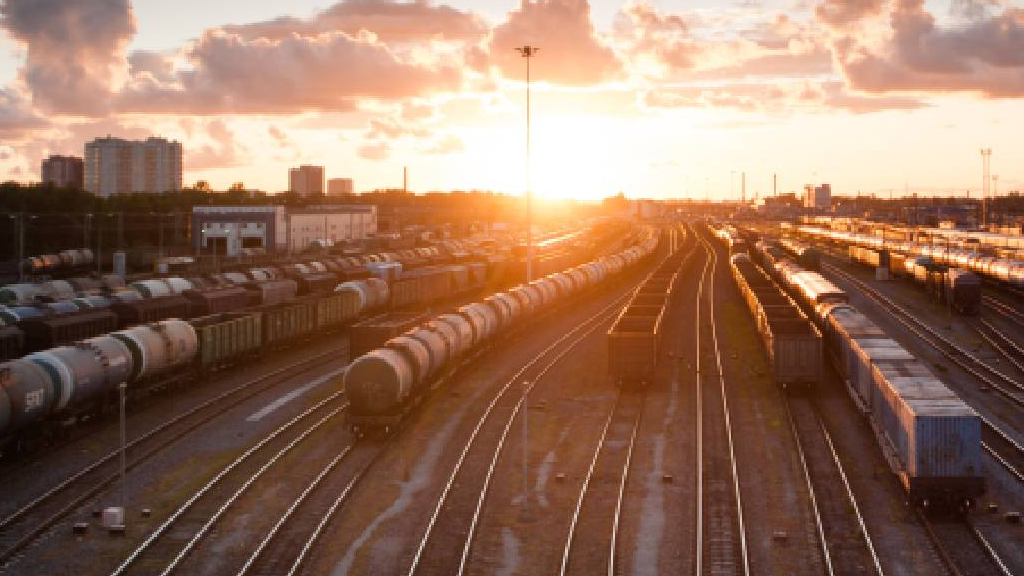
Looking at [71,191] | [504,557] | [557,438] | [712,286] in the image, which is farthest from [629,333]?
[71,191]

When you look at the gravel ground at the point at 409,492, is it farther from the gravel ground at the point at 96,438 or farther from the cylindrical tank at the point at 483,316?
the gravel ground at the point at 96,438

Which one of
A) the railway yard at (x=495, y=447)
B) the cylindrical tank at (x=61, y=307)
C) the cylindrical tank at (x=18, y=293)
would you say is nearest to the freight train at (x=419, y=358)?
the railway yard at (x=495, y=447)

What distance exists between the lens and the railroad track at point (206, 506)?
2402 cm

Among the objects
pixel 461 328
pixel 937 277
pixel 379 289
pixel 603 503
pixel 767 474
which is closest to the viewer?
pixel 603 503

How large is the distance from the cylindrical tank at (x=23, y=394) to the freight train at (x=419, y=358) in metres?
10.2

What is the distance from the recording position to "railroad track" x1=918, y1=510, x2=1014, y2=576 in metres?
23.6

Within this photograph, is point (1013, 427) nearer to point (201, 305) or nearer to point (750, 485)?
point (750, 485)

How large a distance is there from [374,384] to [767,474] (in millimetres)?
14061

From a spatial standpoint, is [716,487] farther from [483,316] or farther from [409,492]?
[483,316]

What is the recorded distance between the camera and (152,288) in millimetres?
66500

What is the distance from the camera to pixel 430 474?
31.4 meters

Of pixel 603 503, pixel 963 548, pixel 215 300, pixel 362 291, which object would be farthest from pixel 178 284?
pixel 963 548

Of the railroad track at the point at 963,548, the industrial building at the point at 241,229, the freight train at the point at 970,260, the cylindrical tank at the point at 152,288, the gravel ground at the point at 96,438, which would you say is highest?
the industrial building at the point at 241,229

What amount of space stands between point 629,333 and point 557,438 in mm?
9726
